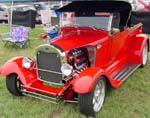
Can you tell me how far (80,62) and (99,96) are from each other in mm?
750

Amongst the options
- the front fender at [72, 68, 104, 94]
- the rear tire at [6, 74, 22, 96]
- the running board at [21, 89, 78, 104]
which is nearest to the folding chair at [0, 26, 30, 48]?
the rear tire at [6, 74, 22, 96]

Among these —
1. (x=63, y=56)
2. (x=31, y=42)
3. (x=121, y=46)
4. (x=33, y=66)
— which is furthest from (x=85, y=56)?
(x=31, y=42)

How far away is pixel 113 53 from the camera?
18.7 feet

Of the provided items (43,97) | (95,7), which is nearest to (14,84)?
(43,97)

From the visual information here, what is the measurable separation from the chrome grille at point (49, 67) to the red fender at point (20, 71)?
0.67ft

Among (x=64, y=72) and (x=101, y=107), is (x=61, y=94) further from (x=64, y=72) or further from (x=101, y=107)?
(x=101, y=107)

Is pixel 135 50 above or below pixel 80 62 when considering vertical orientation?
above

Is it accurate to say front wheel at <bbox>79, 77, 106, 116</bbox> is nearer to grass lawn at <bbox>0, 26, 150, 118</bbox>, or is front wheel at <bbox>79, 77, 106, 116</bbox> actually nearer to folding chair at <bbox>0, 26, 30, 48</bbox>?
grass lawn at <bbox>0, 26, 150, 118</bbox>

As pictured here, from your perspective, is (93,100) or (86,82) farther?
(93,100)

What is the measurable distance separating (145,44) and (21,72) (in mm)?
3535

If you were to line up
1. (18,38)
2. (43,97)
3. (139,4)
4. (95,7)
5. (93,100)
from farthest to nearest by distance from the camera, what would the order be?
(139,4) → (18,38) → (95,7) → (43,97) → (93,100)

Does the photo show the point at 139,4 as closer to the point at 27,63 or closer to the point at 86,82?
the point at 27,63

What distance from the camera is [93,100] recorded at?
430cm

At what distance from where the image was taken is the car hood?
4.81 metres
